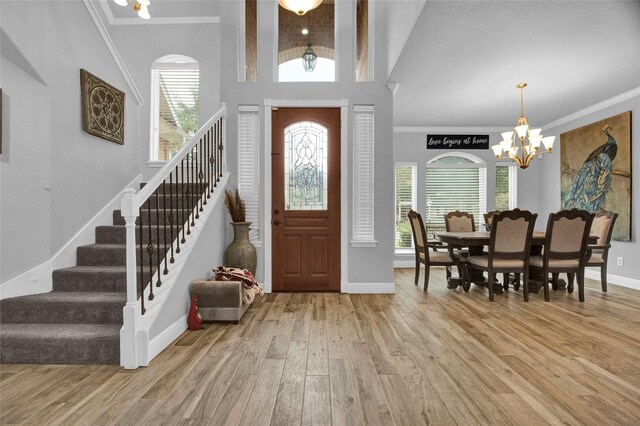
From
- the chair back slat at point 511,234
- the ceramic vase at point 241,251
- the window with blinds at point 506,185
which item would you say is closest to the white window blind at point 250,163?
the ceramic vase at point 241,251

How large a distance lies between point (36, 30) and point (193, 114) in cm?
254

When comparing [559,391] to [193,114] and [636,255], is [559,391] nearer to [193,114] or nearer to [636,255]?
[636,255]

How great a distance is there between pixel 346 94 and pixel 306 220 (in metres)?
1.78

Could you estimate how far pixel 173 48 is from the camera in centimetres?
538

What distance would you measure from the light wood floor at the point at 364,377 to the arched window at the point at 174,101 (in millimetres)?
3389

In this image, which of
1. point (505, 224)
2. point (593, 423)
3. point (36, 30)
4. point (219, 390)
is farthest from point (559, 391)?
point (36, 30)

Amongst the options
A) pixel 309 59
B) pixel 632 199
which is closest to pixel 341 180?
pixel 309 59

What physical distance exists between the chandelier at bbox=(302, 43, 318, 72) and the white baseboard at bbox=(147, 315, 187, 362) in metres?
3.54

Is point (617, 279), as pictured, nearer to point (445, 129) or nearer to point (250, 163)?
point (445, 129)

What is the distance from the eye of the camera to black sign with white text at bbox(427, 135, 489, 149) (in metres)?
7.30

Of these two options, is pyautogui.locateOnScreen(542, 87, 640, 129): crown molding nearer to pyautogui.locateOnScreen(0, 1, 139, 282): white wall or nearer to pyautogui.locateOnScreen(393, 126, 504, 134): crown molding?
pyautogui.locateOnScreen(393, 126, 504, 134): crown molding

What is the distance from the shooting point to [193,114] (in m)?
5.48

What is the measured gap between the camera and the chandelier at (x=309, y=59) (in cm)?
473

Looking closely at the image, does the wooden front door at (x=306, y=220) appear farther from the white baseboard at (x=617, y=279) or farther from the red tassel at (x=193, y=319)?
the white baseboard at (x=617, y=279)
